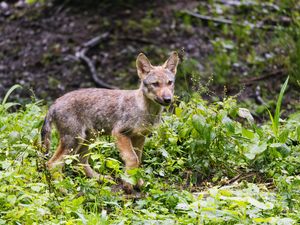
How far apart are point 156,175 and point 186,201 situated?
120 centimetres

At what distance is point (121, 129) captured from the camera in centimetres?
815

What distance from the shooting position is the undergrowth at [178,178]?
6.14m

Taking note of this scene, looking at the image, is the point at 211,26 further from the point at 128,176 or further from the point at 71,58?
the point at 128,176

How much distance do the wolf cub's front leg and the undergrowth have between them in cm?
12

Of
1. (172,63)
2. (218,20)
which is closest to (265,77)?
(218,20)

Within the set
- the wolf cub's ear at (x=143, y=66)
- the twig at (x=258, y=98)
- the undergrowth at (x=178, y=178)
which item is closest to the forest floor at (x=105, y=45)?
the twig at (x=258, y=98)

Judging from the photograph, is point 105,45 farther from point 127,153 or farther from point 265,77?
point 127,153

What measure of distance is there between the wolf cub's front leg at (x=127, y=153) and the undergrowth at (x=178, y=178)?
0.12m

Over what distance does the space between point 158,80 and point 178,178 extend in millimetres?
1236

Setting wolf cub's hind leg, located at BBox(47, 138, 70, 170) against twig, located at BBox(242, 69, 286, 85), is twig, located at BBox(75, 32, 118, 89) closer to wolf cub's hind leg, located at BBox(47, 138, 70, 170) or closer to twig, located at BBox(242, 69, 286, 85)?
twig, located at BBox(242, 69, 286, 85)

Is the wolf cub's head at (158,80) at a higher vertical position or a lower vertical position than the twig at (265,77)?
higher

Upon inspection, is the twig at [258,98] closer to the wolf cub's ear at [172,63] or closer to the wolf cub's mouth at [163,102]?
the wolf cub's ear at [172,63]

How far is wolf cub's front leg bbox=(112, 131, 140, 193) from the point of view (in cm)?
761

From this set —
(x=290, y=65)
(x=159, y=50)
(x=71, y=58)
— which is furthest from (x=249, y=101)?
(x=71, y=58)
